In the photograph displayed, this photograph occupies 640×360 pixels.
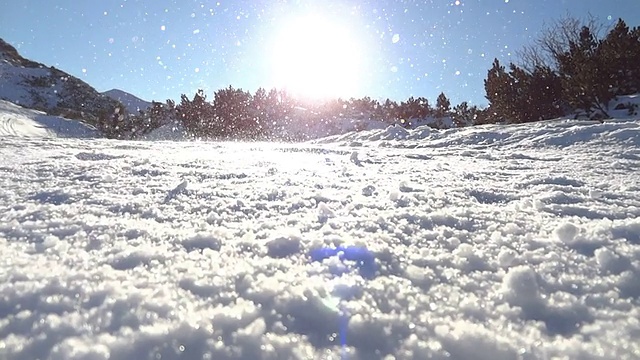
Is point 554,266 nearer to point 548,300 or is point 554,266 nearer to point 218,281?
point 548,300

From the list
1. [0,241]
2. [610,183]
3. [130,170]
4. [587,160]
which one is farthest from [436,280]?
[587,160]

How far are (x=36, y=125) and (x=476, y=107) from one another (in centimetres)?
2016

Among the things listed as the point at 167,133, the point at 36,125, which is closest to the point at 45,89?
the point at 167,133

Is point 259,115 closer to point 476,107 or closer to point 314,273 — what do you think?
point 476,107

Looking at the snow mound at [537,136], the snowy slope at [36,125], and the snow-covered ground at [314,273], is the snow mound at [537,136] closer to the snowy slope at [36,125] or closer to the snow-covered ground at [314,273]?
the snow-covered ground at [314,273]

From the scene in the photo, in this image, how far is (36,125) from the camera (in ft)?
45.5

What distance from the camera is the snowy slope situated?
39.5 feet

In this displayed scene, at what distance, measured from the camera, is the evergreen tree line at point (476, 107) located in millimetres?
10672

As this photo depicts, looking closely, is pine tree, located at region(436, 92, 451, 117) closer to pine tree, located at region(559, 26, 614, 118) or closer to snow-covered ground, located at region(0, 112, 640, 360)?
pine tree, located at region(559, 26, 614, 118)

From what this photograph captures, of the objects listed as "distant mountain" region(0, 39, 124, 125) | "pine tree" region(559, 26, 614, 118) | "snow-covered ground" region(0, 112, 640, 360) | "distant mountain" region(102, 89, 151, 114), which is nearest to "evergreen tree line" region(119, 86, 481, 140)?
"pine tree" region(559, 26, 614, 118)

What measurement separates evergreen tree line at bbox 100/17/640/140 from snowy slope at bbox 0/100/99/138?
3.75 feet

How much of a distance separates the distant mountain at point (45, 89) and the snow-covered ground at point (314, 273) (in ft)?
98.8

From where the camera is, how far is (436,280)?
3.59 ft

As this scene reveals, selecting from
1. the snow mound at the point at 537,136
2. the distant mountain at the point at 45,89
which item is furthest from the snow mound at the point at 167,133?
the snow mound at the point at 537,136
